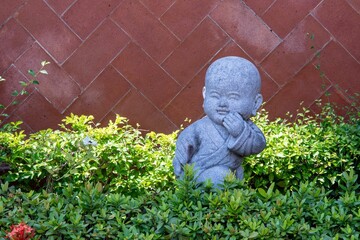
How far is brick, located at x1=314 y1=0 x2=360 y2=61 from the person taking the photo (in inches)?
295

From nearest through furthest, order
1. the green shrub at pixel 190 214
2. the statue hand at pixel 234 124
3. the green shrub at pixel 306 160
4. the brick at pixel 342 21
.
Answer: the green shrub at pixel 190 214, the statue hand at pixel 234 124, the green shrub at pixel 306 160, the brick at pixel 342 21

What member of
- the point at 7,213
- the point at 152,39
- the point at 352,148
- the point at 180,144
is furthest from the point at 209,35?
the point at 7,213

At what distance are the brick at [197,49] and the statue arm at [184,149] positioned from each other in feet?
7.16

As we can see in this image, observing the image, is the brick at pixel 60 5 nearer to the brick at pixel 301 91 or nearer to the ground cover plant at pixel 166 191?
the ground cover plant at pixel 166 191

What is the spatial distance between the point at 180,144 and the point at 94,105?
2.36m

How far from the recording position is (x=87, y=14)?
757 centimetres

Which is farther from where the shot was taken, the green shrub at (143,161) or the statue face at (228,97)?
the green shrub at (143,161)

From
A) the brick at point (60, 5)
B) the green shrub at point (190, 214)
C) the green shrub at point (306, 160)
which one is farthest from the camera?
the brick at point (60, 5)

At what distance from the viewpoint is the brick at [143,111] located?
7598mm

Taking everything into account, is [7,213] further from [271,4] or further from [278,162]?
[271,4]

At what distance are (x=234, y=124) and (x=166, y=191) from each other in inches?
22.0

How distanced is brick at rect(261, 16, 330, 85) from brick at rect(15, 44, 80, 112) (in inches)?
64.5

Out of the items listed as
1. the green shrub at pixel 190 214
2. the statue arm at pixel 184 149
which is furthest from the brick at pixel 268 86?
the green shrub at pixel 190 214

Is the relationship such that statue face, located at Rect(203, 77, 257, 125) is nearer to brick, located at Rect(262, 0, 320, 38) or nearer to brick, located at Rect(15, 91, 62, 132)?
brick, located at Rect(262, 0, 320, 38)
